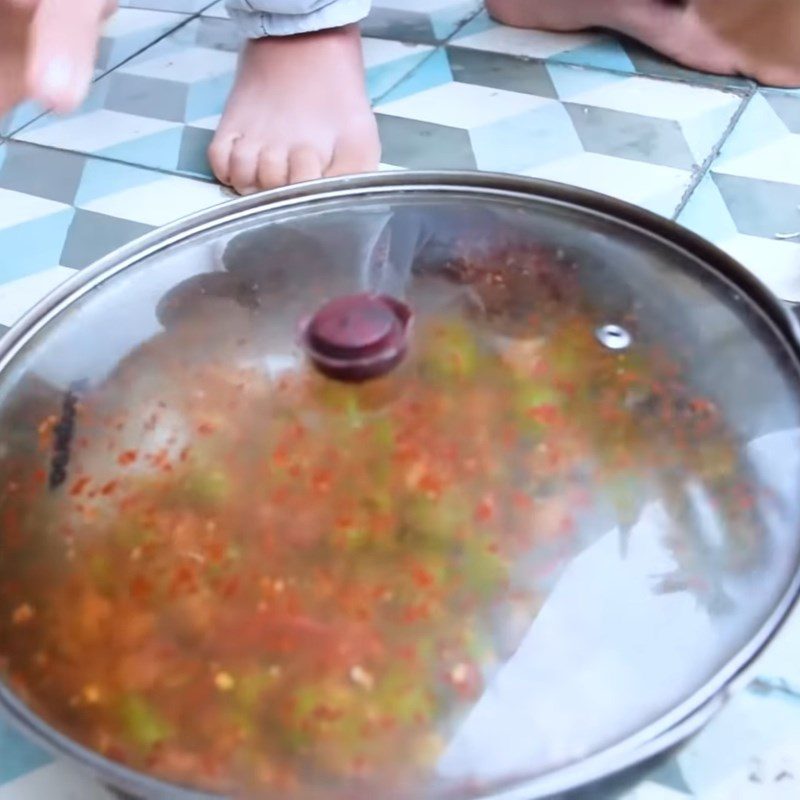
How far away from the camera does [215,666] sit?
47 cm

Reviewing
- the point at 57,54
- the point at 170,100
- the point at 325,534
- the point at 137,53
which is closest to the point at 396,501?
the point at 325,534

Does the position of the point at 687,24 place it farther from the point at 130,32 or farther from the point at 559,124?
the point at 130,32

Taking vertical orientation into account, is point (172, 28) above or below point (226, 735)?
below

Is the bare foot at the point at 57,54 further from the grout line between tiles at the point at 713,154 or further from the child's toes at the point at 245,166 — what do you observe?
the grout line between tiles at the point at 713,154

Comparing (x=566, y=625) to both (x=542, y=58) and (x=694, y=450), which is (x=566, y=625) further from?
(x=542, y=58)

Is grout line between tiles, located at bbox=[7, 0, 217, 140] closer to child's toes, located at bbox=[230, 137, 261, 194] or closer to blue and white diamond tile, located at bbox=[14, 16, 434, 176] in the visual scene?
blue and white diamond tile, located at bbox=[14, 16, 434, 176]

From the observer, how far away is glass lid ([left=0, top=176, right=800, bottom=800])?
453 millimetres

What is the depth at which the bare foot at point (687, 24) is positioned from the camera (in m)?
1.17

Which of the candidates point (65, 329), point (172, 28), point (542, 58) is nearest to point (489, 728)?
point (65, 329)

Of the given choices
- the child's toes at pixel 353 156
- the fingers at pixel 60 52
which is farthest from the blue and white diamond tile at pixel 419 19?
the fingers at pixel 60 52

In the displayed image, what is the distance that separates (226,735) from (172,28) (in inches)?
47.4

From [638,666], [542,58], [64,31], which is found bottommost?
[542,58]

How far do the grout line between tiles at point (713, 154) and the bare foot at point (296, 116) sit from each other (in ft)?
0.99

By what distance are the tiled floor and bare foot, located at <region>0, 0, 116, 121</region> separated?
0.41 meters
